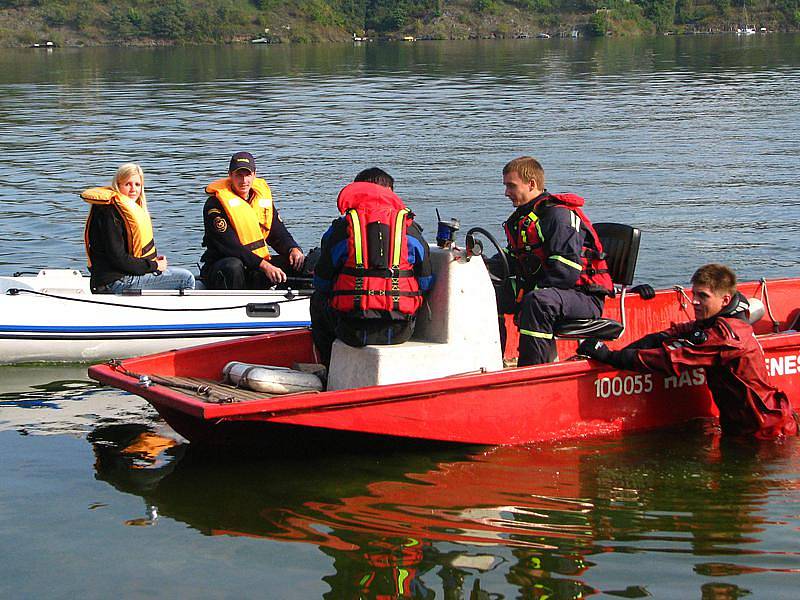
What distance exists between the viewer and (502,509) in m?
5.98

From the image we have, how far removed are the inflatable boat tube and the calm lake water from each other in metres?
0.39

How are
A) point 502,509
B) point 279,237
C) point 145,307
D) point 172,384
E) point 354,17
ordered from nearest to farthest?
point 502,509 < point 172,384 < point 145,307 < point 279,237 < point 354,17

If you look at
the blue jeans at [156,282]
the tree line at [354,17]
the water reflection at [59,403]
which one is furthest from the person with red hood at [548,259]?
the tree line at [354,17]

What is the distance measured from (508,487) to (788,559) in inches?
57.7

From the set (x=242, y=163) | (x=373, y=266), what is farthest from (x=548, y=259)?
(x=242, y=163)

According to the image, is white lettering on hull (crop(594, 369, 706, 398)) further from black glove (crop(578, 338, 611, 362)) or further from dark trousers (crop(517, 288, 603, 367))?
dark trousers (crop(517, 288, 603, 367))

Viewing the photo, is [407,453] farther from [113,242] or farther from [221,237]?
[113,242]

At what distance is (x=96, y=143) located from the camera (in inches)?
900

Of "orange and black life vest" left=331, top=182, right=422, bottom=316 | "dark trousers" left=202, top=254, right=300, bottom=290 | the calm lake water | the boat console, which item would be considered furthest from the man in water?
"dark trousers" left=202, top=254, right=300, bottom=290

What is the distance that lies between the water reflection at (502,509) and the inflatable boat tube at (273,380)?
0.39 metres

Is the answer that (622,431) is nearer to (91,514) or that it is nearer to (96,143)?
(91,514)

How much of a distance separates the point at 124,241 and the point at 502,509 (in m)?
4.07

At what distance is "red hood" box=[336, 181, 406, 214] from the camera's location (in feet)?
20.4

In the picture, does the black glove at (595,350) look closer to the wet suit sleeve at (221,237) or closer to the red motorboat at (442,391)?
the red motorboat at (442,391)
